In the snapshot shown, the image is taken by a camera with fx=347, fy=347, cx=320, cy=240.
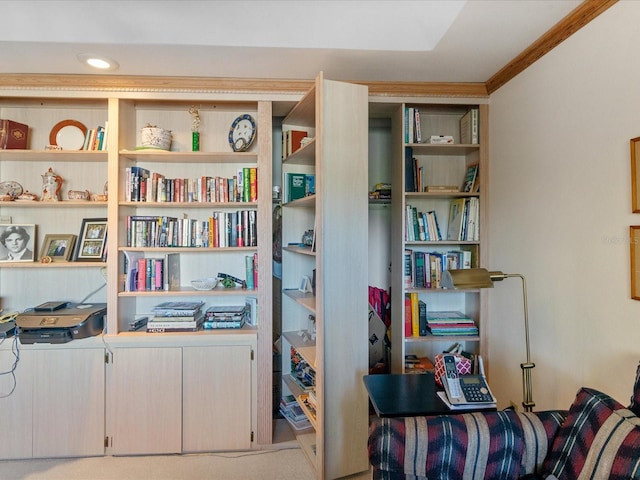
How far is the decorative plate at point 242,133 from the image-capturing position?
2.40 m

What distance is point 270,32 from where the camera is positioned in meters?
1.82

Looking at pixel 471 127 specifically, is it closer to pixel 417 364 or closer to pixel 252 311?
pixel 417 364

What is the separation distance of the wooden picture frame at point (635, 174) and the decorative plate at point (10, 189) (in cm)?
342

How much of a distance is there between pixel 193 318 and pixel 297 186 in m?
1.17

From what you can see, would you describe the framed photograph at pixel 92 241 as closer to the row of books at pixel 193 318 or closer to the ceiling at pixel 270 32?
the row of books at pixel 193 318

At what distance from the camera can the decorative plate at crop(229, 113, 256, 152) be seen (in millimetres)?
2396

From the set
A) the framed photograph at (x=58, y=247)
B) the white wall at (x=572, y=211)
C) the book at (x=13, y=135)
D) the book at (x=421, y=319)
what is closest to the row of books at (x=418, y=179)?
the white wall at (x=572, y=211)

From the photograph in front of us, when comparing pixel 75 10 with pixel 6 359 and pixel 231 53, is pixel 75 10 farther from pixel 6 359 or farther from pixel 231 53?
pixel 6 359

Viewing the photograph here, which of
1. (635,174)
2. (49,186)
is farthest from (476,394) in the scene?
(49,186)

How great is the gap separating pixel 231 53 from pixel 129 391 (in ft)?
6.97

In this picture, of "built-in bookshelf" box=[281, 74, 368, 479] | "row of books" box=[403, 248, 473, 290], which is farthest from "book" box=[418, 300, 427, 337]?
"built-in bookshelf" box=[281, 74, 368, 479]

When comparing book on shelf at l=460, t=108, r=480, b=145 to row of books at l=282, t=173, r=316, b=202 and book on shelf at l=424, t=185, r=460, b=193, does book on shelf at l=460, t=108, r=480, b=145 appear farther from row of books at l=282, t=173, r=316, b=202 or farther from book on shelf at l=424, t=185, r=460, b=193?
row of books at l=282, t=173, r=316, b=202

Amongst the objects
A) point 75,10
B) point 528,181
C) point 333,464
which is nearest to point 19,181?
point 75,10

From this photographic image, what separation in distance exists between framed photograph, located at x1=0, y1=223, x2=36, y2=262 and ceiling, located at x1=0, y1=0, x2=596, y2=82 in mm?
1075
